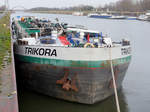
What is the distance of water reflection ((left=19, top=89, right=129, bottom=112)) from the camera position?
9626mm

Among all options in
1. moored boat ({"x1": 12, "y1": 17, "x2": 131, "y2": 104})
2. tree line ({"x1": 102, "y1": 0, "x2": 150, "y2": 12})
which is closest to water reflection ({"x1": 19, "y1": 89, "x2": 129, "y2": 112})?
moored boat ({"x1": 12, "y1": 17, "x2": 131, "y2": 104})

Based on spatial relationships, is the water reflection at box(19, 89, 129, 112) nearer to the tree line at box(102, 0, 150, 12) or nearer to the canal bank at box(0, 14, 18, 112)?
the canal bank at box(0, 14, 18, 112)

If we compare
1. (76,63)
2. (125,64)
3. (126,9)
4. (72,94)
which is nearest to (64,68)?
(76,63)

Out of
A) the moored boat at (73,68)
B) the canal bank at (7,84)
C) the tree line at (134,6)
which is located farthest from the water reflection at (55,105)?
the tree line at (134,6)

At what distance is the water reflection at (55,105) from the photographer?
9.63 metres

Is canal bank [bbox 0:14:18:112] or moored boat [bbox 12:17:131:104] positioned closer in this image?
canal bank [bbox 0:14:18:112]

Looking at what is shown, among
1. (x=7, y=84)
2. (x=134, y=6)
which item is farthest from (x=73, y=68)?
(x=134, y=6)

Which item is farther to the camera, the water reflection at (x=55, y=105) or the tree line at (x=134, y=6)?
the tree line at (x=134, y=6)

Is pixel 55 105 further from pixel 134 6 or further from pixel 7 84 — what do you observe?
pixel 134 6

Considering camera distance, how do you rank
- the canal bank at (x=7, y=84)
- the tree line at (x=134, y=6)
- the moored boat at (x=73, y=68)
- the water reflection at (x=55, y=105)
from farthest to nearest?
the tree line at (x=134, y=6), the water reflection at (x=55, y=105), the moored boat at (x=73, y=68), the canal bank at (x=7, y=84)

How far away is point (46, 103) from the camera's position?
33.1ft

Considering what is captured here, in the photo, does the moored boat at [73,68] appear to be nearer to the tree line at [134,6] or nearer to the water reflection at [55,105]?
the water reflection at [55,105]

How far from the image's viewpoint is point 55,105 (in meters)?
9.88

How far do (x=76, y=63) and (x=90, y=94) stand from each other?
54.4 inches
